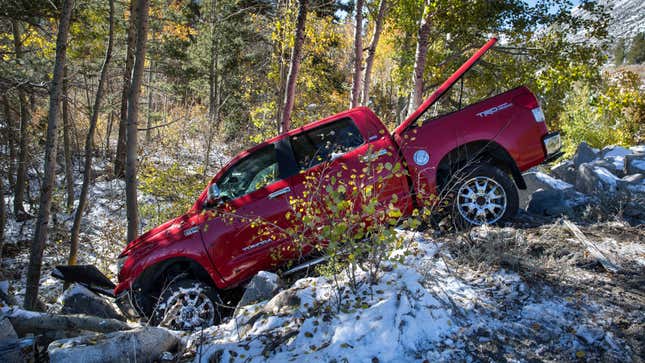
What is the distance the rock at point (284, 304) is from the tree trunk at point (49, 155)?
4.30m

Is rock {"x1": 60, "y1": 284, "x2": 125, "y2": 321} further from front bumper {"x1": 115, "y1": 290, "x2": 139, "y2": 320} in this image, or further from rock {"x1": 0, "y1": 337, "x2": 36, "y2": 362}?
rock {"x1": 0, "y1": 337, "x2": 36, "y2": 362}

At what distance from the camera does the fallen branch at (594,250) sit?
3488 millimetres

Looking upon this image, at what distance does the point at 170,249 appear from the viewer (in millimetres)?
4453

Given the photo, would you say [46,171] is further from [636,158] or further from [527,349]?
[636,158]

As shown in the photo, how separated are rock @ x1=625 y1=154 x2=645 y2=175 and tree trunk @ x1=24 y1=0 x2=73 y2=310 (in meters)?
8.91

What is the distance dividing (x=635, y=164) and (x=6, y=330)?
8213 millimetres

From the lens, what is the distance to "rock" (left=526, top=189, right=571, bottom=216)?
195 inches

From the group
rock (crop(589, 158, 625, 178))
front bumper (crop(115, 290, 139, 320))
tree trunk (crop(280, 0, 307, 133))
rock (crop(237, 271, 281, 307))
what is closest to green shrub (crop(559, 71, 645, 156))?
rock (crop(589, 158, 625, 178))

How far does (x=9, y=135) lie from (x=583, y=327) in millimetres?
10209

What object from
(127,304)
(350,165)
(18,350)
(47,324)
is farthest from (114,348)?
(350,165)

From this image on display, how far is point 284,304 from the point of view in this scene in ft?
11.9

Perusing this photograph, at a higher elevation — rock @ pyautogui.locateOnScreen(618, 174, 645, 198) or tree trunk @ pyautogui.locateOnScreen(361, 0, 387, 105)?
tree trunk @ pyautogui.locateOnScreen(361, 0, 387, 105)

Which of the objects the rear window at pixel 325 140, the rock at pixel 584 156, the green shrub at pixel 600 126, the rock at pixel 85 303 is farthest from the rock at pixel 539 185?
the green shrub at pixel 600 126

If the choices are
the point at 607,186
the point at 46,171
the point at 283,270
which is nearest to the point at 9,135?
the point at 46,171
